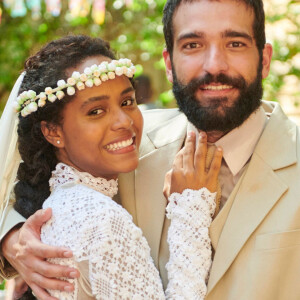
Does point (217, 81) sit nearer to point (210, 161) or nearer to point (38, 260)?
point (210, 161)

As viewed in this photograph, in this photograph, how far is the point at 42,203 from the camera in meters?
2.60

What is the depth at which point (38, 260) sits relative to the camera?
7.56 ft

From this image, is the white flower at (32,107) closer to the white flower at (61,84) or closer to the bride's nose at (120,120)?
the white flower at (61,84)

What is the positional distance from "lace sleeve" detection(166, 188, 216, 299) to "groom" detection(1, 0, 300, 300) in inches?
2.4

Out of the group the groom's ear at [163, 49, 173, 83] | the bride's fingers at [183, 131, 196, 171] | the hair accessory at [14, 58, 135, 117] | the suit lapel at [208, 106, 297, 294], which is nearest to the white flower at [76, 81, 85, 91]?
the hair accessory at [14, 58, 135, 117]

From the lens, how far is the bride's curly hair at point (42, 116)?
253cm

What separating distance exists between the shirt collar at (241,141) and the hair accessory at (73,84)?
1.91 ft

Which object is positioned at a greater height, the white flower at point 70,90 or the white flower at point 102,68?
the white flower at point 102,68

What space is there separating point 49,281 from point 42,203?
0.45 m

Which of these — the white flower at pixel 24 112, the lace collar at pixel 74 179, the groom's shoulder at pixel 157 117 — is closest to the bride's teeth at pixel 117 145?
the lace collar at pixel 74 179

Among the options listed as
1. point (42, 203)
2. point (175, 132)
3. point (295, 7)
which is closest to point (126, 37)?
point (295, 7)

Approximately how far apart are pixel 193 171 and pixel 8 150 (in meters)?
0.89

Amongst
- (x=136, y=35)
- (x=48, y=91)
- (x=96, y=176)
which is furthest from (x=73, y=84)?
(x=136, y=35)

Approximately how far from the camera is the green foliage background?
6.16m
